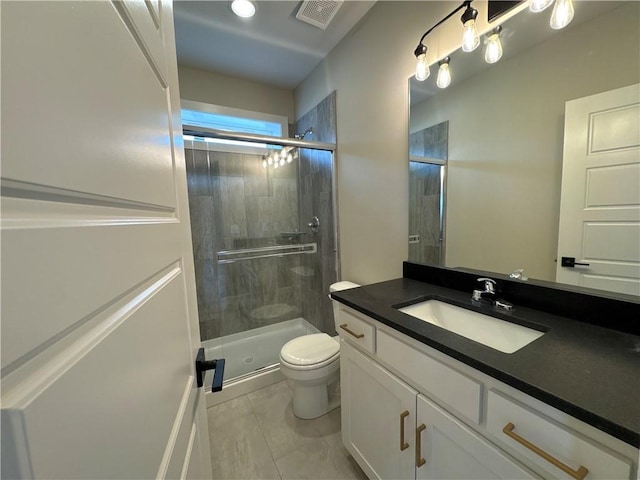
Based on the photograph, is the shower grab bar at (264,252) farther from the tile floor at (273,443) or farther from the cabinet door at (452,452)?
the cabinet door at (452,452)

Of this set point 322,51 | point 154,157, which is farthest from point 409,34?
point 154,157

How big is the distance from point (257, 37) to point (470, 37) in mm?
1478

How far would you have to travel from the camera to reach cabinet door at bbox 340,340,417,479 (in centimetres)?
92

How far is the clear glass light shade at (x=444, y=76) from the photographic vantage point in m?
1.29

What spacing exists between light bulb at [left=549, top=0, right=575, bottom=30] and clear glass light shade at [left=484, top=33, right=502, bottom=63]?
185 millimetres

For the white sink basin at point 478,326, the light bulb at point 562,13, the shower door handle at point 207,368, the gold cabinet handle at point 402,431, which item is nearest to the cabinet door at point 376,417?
the gold cabinet handle at point 402,431

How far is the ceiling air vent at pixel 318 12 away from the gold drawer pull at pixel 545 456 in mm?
2146

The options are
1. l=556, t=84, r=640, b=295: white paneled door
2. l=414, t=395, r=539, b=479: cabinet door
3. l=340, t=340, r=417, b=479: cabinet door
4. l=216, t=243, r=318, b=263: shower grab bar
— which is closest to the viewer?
l=414, t=395, r=539, b=479: cabinet door

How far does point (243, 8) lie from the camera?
156cm

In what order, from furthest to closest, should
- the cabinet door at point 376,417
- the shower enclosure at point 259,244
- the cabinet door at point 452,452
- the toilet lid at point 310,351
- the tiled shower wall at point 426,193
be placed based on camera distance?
the shower enclosure at point 259,244, the toilet lid at point 310,351, the tiled shower wall at point 426,193, the cabinet door at point 376,417, the cabinet door at point 452,452

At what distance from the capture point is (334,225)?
2.24m

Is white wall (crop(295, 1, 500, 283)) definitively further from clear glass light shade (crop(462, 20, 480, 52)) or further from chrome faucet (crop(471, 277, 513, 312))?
chrome faucet (crop(471, 277, 513, 312))

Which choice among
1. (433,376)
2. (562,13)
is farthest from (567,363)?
(562,13)

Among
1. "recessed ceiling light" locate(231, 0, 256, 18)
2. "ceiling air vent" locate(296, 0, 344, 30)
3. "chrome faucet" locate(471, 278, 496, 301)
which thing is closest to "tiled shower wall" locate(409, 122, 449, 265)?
"chrome faucet" locate(471, 278, 496, 301)
